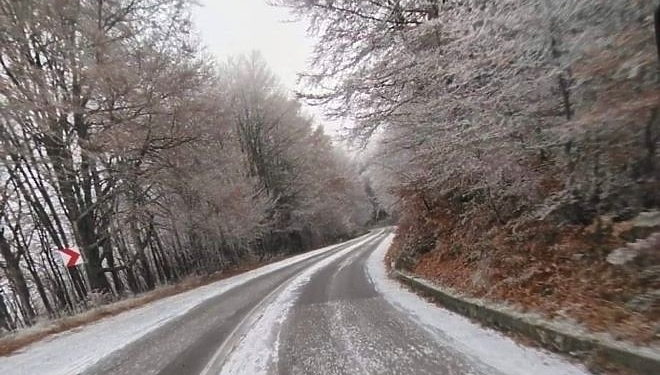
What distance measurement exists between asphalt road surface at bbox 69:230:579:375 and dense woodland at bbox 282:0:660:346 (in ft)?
4.71

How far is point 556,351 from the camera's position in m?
3.90

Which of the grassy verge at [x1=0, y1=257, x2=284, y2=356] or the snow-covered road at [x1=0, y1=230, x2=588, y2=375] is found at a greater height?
the grassy verge at [x1=0, y1=257, x2=284, y2=356]

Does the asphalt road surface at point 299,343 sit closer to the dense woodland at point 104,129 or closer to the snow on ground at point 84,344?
the snow on ground at point 84,344

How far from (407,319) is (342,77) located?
602 cm

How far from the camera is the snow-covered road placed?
13.8 feet

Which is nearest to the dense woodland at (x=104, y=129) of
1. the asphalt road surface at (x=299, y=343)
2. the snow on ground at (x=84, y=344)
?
the snow on ground at (x=84, y=344)

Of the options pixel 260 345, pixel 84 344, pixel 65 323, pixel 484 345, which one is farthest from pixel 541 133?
pixel 65 323

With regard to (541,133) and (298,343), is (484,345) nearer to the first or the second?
(298,343)

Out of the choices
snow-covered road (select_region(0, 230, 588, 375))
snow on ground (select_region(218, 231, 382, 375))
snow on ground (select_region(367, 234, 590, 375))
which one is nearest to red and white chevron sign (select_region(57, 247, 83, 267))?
snow-covered road (select_region(0, 230, 588, 375))

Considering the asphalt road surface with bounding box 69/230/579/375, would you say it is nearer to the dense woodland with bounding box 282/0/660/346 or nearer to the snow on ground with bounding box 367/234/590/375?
the snow on ground with bounding box 367/234/590/375

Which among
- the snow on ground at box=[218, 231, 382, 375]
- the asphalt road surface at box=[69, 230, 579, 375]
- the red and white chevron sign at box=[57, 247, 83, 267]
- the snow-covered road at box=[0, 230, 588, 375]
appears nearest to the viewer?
the snow-covered road at box=[0, 230, 588, 375]

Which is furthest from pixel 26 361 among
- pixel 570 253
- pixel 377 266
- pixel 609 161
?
pixel 377 266

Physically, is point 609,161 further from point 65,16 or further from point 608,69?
point 65,16

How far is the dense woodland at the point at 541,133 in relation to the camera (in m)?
3.93
